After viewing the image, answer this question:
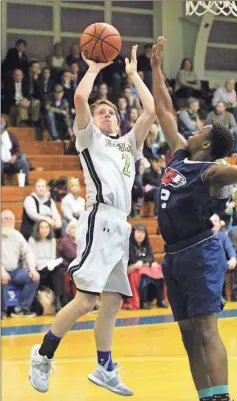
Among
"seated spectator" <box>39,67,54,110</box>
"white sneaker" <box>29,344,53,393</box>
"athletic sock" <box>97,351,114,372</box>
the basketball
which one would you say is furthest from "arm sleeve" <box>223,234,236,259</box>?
"white sneaker" <box>29,344,53,393</box>

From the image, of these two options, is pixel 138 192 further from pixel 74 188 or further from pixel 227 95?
pixel 227 95

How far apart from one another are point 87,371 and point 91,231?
1.48 metres

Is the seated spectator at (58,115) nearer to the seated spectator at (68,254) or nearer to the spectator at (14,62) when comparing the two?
the spectator at (14,62)

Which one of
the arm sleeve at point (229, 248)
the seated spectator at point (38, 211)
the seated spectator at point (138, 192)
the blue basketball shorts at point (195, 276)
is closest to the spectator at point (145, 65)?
the seated spectator at point (138, 192)

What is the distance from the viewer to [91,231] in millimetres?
6391

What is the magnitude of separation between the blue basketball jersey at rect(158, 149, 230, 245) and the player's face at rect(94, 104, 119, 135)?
1139 mm

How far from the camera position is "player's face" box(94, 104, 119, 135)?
21.8ft

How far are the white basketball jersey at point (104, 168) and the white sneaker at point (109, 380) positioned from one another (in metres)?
1.19

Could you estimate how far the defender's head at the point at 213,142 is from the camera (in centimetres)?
558

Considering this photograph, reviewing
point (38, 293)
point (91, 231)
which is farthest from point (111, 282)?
point (38, 293)

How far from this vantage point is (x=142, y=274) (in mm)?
12461

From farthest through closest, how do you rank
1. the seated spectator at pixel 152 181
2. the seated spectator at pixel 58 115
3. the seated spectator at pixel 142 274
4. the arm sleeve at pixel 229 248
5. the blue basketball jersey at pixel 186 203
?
the seated spectator at pixel 58 115, the seated spectator at pixel 152 181, the arm sleeve at pixel 229 248, the seated spectator at pixel 142 274, the blue basketball jersey at pixel 186 203

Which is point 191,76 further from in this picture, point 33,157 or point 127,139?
point 127,139

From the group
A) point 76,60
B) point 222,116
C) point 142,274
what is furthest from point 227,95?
point 142,274
